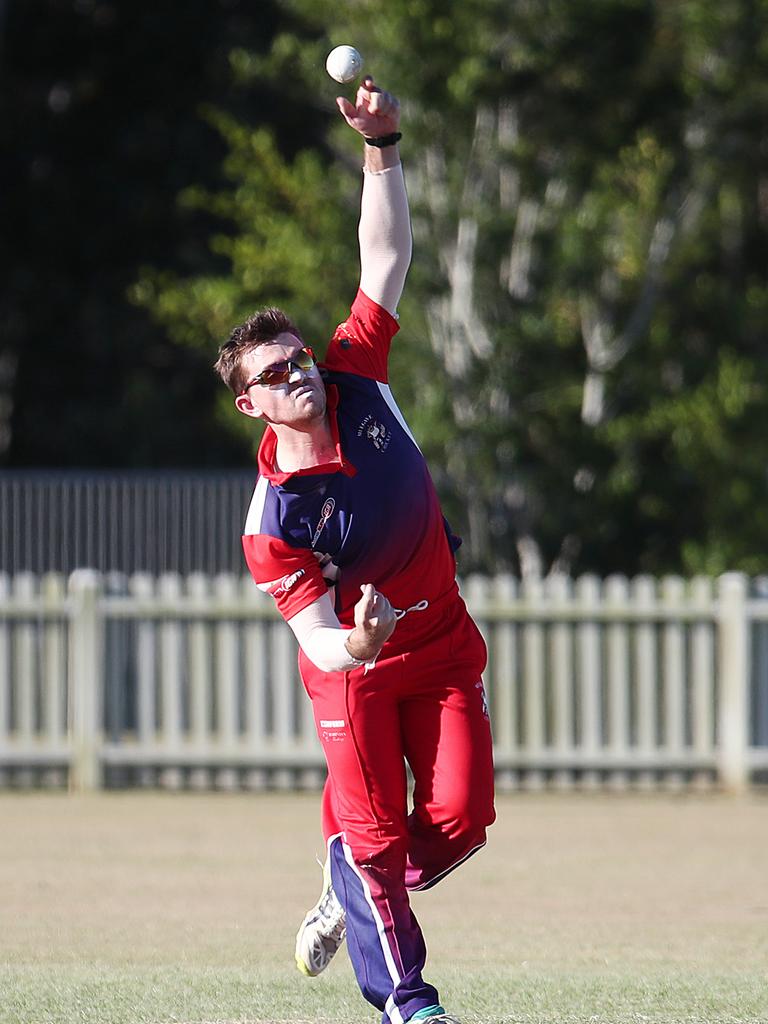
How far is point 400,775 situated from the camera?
4.91m

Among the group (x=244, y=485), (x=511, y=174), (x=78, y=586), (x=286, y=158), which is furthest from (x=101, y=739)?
(x=286, y=158)

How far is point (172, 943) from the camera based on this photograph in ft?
21.2

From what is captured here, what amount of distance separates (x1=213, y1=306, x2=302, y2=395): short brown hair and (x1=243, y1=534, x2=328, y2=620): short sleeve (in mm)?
434

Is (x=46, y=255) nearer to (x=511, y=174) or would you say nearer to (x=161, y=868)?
(x=511, y=174)

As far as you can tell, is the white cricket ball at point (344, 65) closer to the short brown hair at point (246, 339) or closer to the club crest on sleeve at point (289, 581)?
the short brown hair at point (246, 339)

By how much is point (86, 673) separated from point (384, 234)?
631 cm

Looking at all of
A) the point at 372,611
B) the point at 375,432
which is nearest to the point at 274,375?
the point at 375,432

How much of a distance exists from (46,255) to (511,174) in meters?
8.32

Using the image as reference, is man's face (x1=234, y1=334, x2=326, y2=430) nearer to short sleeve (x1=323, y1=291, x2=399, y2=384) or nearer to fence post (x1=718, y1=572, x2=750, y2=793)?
short sleeve (x1=323, y1=291, x2=399, y2=384)

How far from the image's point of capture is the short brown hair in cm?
482

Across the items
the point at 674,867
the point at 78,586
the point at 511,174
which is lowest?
the point at 674,867

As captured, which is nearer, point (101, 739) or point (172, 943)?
point (172, 943)

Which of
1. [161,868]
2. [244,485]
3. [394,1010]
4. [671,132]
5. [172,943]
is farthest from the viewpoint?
[671,132]

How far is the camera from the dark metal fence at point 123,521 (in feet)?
41.2
